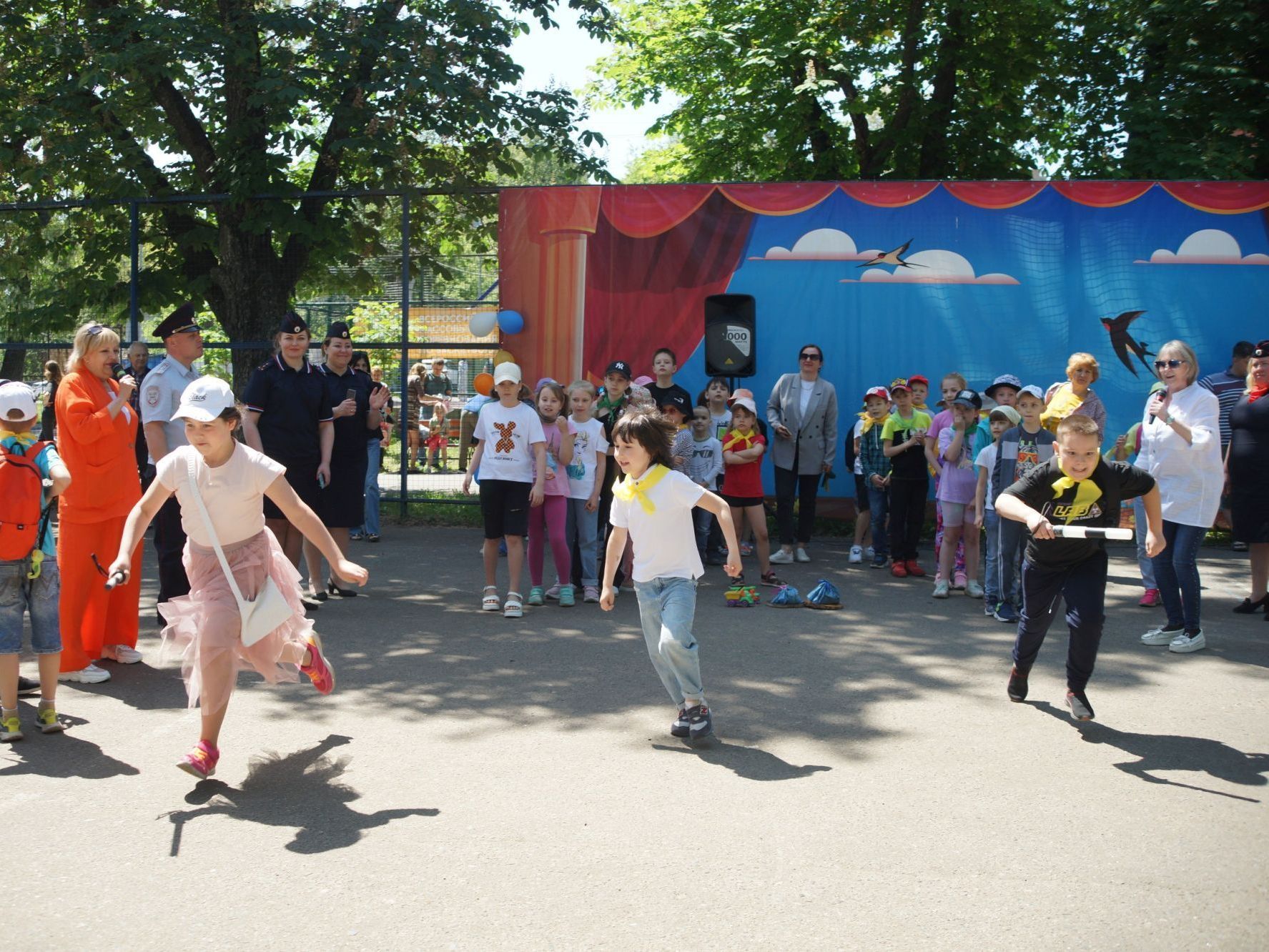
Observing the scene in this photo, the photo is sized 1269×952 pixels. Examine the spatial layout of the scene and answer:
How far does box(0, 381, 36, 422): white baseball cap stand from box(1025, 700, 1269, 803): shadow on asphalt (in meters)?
5.33

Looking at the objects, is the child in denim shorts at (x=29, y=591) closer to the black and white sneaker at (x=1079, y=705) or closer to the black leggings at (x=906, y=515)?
the black and white sneaker at (x=1079, y=705)

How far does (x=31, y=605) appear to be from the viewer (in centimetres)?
597

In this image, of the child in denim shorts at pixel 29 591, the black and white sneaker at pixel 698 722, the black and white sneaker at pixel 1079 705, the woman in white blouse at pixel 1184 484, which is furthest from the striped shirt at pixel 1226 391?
the child in denim shorts at pixel 29 591

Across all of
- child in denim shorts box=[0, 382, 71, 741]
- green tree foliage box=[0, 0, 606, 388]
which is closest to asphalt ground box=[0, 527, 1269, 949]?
child in denim shorts box=[0, 382, 71, 741]

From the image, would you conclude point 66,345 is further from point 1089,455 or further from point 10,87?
point 1089,455

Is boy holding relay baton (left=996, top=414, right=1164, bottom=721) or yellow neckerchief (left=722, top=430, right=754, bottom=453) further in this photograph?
yellow neckerchief (left=722, top=430, right=754, bottom=453)

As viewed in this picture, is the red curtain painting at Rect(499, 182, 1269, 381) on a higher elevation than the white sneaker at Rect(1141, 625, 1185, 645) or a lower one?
higher

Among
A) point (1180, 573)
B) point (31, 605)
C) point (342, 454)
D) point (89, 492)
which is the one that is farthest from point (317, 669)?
point (1180, 573)

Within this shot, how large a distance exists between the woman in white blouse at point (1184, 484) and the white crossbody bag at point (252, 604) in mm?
5444

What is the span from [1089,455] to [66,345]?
1180 cm

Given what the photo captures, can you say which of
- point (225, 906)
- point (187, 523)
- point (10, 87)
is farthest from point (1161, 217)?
point (10, 87)

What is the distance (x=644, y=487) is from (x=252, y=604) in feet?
6.23

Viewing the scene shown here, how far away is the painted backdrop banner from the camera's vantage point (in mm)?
12391

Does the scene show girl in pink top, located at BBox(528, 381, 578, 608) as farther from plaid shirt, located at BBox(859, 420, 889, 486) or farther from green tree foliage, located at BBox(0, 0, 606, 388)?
green tree foliage, located at BBox(0, 0, 606, 388)
